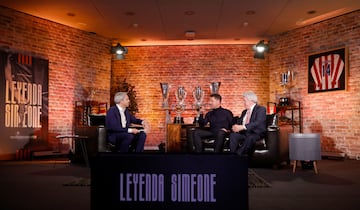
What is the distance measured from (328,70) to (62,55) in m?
6.59

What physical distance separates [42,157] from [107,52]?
3673mm

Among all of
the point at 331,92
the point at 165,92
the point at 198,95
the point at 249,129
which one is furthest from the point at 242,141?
the point at 165,92

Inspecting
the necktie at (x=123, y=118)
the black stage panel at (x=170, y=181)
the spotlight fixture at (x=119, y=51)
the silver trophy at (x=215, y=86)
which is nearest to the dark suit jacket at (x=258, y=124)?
the necktie at (x=123, y=118)

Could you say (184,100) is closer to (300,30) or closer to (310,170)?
(300,30)

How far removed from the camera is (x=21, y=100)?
7.95 m

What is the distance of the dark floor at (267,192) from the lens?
300cm

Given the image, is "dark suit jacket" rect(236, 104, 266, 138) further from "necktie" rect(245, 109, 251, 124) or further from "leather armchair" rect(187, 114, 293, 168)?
"leather armchair" rect(187, 114, 293, 168)

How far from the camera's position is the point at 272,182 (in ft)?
14.3

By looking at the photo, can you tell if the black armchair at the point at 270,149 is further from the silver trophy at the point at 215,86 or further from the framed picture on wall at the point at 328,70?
the silver trophy at the point at 215,86

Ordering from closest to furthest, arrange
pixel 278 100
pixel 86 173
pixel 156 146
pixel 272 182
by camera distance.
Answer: pixel 272 182, pixel 86 173, pixel 278 100, pixel 156 146

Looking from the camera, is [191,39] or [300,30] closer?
[300,30]

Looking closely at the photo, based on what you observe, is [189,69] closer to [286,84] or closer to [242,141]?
[286,84]

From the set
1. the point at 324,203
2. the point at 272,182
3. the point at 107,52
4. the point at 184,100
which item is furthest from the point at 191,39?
the point at 324,203

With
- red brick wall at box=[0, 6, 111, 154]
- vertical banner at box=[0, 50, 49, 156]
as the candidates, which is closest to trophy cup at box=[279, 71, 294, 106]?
red brick wall at box=[0, 6, 111, 154]
